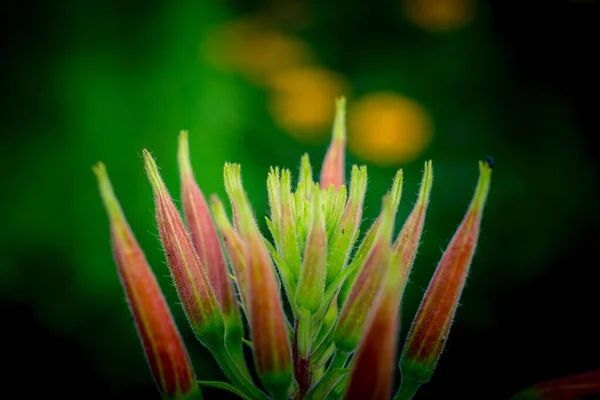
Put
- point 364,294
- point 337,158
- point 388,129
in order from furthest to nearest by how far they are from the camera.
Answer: point 388,129, point 337,158, point 364,294

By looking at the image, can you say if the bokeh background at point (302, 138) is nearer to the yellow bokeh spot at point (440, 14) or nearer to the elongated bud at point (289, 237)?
the yellow bokeh spot at point (440, 14)

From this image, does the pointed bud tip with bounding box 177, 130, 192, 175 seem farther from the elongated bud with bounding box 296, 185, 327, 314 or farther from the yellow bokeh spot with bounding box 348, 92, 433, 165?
the yellow bokeh spot with bounding box 348, 92, 433, 165

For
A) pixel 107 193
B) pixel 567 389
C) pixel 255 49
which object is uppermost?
pixel 255 49

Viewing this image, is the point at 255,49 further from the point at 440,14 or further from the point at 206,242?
the point at 206,242

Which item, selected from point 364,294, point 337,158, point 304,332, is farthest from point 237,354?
point 337,158

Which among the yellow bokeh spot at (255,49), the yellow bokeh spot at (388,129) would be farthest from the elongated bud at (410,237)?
the yellow bokeh spot at (255,49)

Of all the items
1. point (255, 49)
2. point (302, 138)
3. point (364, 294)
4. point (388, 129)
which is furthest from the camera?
point (255, 49)
